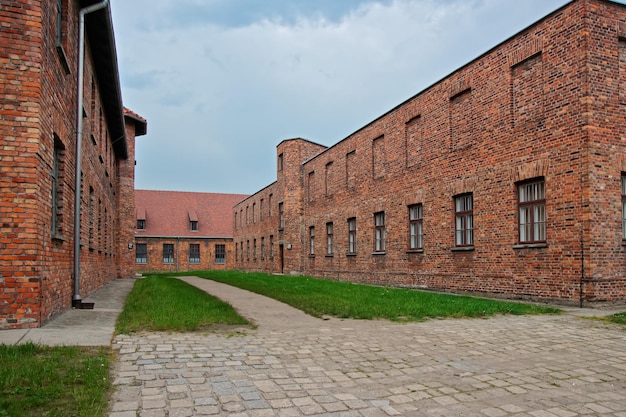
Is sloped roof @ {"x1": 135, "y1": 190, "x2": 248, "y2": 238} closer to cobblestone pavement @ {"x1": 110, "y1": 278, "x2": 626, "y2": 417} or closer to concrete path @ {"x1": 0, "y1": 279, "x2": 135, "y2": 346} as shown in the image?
concrete path @ {"x1": 0, "y1": 279, "x2": 135, "y2": 346}

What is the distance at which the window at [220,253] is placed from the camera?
5378 cm

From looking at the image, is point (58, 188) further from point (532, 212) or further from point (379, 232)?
point (379, 232)

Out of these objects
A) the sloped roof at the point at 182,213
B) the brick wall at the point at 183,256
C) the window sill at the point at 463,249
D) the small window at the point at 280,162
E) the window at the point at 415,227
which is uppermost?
the small window at the point at 280,162

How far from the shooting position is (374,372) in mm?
5434

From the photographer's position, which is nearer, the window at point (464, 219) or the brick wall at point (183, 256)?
the window at point (464, 219)

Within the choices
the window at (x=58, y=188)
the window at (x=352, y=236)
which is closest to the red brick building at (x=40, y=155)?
the window at (x=58, y=188)

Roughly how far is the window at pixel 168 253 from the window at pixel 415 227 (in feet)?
122

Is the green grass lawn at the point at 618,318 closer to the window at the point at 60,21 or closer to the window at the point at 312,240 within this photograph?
the window at the point at 60,21

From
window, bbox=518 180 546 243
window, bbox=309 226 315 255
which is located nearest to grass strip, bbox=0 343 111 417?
window, bbox=518 180 546 243

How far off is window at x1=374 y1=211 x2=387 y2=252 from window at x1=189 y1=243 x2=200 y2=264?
113 ft

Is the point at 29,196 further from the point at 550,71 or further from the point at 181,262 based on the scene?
the point at 181,262

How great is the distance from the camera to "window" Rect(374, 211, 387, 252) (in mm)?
21391

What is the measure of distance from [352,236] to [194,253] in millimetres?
32070

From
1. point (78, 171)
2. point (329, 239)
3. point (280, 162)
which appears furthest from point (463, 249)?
point (280, 162)
